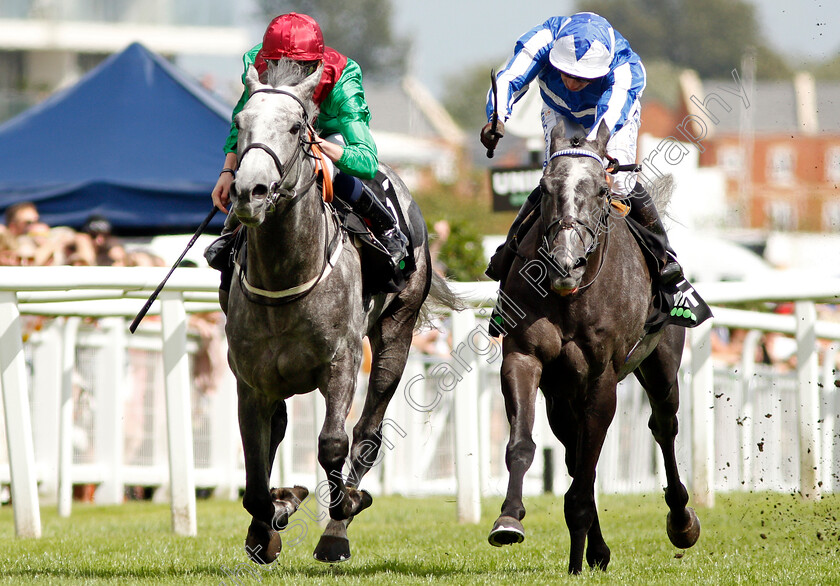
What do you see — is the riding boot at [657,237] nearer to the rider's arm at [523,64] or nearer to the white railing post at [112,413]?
the rider's arm at [523,64]

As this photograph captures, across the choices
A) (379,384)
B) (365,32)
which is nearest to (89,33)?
(379,384)

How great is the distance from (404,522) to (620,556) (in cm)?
200

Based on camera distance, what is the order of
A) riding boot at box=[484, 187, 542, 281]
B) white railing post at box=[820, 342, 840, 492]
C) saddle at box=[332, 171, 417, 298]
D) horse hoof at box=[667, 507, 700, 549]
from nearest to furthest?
saddle at box=[332, 171, 417, 298], riding boot at box=[484, 187, 542, 281], horse hoof at box=[667, 507, 700, 549], white railing post at box=[820, 342, 840, 492]

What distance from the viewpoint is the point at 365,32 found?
327 feet

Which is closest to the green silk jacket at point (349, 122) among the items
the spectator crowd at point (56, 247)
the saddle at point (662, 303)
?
A: the saddle at point (662, 303)

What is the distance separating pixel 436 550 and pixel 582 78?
2494 mm

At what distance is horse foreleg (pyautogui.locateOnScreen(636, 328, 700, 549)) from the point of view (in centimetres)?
657

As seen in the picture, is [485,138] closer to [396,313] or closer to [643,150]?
[396,313]

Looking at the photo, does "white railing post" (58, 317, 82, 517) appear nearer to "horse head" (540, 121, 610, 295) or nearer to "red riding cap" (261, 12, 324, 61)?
"red riding cap" (261, 12, 324, 61)

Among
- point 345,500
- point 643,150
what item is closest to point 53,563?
point 345,500

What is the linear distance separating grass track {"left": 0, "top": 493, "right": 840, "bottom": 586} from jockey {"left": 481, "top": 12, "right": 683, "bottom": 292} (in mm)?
1426

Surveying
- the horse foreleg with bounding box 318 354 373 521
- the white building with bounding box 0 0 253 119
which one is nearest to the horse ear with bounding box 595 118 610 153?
the horse foreleg with bounding box 318 354 373 521

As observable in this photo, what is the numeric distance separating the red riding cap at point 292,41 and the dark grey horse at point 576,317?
117 centimetres

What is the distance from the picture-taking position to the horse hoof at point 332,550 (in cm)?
567
